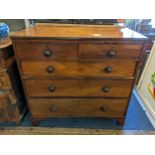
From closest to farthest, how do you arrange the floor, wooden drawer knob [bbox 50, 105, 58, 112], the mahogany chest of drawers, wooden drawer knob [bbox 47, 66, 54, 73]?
the mahogany chest of drawers
wooden drawer knob [bbox 47, 66, 54, 73]
wooden drawer knob [bbox 50, 105, 58, 112]
the floor

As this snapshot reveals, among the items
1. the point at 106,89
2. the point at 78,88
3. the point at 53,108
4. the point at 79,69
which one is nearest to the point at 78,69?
the point at 79,69

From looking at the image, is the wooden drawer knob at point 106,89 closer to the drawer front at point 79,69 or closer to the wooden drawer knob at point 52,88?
the drawer front at point 79,69

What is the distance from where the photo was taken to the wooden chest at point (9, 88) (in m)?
1.17

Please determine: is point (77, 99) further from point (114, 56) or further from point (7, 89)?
point (7, 89)

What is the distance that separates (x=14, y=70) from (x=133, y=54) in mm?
1010

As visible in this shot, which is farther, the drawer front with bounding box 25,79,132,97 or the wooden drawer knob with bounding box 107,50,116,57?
the drawer front with bounding box 25,79,132,97

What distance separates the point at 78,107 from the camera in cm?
137

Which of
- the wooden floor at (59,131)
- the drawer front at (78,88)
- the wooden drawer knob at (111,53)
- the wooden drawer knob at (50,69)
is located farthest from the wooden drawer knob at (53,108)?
the wooden drawer knob at (111,53)

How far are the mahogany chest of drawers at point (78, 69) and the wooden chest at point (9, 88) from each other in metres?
→ 0.14

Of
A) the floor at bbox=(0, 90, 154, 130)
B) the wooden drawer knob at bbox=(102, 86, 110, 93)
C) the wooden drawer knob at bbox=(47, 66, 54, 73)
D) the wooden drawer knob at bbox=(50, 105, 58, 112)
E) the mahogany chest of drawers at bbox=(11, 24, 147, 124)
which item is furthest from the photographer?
the floor at bbox=(0, 90, 154, 130)

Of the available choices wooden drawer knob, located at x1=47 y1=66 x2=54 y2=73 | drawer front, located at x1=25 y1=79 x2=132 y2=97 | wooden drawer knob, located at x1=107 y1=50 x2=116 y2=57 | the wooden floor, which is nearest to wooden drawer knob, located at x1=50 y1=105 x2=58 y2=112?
drawer front, located at x1=25 y1=79 x2=132 y2=97

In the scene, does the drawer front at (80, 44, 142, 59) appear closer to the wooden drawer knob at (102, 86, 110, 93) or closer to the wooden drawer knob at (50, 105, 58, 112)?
the wooden drawer knob at (102, 86, 110, 93)

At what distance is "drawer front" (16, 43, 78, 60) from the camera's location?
1057 mm

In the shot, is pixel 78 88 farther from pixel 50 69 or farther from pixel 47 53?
pixel 47 53
